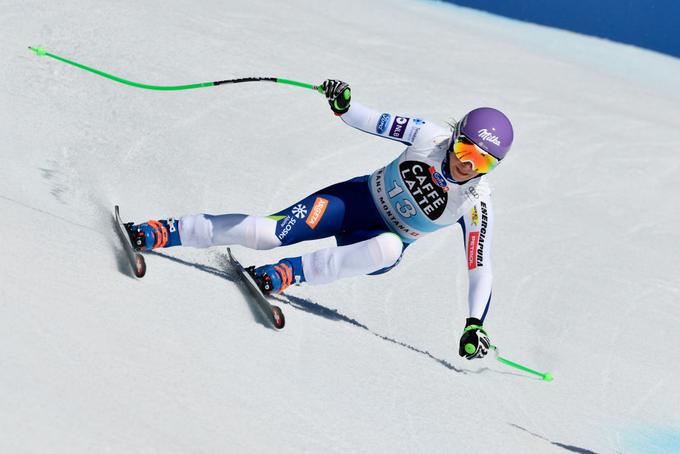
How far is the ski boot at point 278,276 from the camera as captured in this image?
4.51 metres

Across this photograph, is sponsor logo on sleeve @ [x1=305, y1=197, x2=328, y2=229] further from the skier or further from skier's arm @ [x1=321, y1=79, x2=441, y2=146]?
skier's arm @ [x1=321, y1=79, x2=441, y2=146]

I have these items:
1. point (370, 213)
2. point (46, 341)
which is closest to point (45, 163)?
point (370, 213)

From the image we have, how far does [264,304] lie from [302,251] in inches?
64.2

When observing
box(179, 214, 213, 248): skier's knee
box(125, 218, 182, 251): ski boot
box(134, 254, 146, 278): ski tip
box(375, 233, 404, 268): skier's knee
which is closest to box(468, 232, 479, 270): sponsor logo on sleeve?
box(375, 233, 404, 268): skier's knee

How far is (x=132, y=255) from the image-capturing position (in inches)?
167

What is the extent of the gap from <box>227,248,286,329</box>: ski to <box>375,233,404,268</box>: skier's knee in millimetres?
535

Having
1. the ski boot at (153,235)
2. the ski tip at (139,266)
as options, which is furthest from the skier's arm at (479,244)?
the ski tip at (139,266)

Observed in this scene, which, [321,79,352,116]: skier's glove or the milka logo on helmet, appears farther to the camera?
[321,79,352,116]: skier's glove

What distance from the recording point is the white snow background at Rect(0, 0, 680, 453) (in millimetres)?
3445

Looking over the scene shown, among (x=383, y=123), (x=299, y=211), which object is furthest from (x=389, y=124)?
(x=299, y=211)

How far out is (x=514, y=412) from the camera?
15.5 ft

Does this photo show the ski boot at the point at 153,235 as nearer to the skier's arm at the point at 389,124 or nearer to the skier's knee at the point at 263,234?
the skier's knee at the point at 263,234

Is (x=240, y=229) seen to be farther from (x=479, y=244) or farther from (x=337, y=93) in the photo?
(x=479, y=244)

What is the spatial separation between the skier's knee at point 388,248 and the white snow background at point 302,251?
0.41 meters
